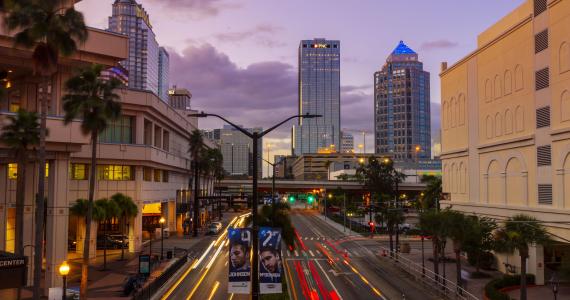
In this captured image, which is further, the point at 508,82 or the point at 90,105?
the point at 508,82

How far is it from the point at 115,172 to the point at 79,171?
176 inches

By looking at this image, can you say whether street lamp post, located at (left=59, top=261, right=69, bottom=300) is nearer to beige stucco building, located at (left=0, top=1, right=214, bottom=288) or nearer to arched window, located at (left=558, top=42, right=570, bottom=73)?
beige stucco building, located at (left=0, top=1, right=214, bottom=288)

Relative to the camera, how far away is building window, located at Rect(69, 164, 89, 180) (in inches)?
2408

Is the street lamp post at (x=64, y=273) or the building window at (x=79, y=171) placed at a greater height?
the building window at (x=79, y=171)

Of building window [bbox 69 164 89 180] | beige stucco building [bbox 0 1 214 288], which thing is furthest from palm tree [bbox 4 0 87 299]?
building window [bbox 69 164 89 180]

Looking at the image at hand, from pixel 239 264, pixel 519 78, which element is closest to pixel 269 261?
pixel 239 264

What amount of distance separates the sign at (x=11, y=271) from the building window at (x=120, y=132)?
3552 cm

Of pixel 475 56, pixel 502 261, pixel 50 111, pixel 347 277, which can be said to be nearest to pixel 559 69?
pixel 475 56

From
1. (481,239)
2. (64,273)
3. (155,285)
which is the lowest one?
(155,285)

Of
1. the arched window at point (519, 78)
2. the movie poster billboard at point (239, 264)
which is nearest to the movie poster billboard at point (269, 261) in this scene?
the movie poster billboard at point (239, 264)

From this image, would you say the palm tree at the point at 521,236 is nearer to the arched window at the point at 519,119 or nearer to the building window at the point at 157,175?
the arched window at the point at 519,119

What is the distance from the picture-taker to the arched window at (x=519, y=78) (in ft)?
148

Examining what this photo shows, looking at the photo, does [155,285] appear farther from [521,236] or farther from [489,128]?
[489,128]

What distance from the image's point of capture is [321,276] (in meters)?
47.7
